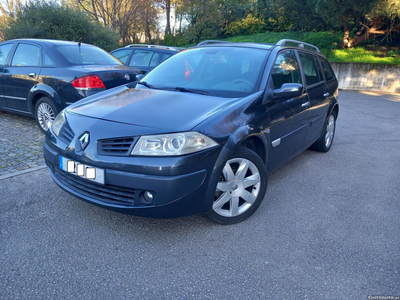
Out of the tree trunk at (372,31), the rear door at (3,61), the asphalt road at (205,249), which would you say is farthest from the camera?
the tree trunk at (372,31)

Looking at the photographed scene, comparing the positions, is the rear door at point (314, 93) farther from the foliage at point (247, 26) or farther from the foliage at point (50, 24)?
the foliage at point (247, 26)

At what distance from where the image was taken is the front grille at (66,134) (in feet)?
9.72

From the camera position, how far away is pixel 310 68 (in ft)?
16.0

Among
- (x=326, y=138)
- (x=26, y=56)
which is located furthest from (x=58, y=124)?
(x=326, y=138)

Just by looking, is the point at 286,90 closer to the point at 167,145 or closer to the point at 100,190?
the point at 167,145

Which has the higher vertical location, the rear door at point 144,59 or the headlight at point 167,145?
the rear door at point 144,59

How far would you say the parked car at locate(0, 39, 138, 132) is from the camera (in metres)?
5.43

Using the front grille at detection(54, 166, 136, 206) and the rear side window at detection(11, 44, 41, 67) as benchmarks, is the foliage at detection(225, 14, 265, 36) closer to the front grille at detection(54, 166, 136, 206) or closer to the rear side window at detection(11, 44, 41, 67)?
the rear side window at detection(11, 44, 41, 67)

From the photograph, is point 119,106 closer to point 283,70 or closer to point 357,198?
point 283,70

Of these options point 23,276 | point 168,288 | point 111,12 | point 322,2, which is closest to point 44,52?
point 23,276

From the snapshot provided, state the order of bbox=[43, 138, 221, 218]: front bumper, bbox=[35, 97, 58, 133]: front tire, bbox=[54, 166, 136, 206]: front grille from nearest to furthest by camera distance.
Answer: bbox=[43, 138, 221, 218]: front bumper, bbox=[54, 166, 136, 206]: front grille, bbox=[35, 97, 58, 133]: front tire

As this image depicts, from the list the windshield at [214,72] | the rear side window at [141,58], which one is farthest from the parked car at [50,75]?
the rear side window at [141,58]

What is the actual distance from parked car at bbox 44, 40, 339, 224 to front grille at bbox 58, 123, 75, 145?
0.01m

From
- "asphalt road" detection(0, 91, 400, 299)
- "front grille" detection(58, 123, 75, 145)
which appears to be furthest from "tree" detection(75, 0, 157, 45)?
"asphalt road" detection(0, 91, 400, 299)
